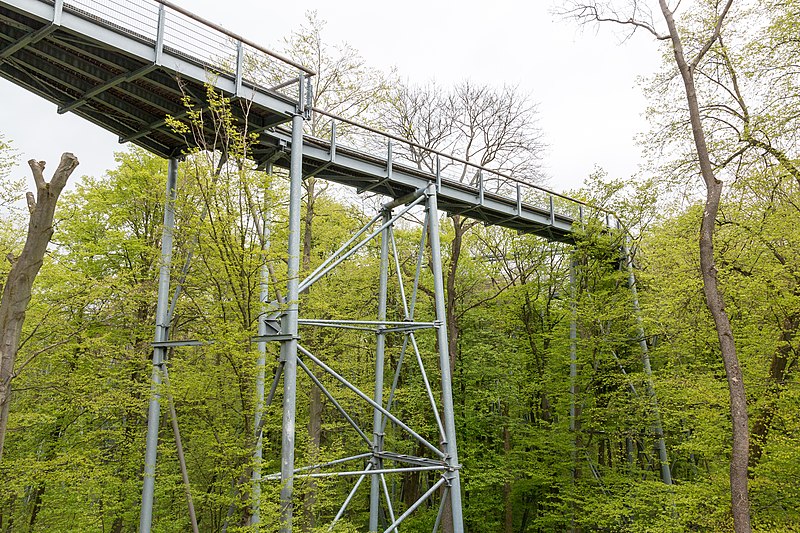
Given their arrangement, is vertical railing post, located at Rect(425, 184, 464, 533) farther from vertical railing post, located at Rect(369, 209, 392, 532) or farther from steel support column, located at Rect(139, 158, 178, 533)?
steel support column, located at Rect(139, 158, 178, 533)

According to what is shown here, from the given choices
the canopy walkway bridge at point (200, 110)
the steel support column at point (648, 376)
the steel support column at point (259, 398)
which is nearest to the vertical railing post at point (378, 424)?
the canopy walkway bridge at point (200, 110)

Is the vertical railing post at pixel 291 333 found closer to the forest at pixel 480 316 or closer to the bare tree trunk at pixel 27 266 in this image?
the forest at pixel 480 316

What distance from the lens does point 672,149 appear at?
11.9 meters

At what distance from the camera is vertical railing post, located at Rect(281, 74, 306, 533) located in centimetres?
729

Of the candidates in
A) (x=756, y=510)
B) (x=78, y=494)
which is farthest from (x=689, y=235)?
(x=78, y=494)

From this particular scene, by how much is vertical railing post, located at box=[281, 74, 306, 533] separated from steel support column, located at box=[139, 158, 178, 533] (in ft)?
6.05

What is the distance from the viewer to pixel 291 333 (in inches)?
307

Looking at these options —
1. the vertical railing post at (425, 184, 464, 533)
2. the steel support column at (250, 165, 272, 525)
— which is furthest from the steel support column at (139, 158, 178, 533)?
the vertical railing post at (425, 184, 464, 533)

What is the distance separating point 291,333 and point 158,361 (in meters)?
2.60

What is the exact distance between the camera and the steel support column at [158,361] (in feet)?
27.9

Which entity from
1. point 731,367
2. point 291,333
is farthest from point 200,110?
point 731,367

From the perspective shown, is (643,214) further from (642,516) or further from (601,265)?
(642,516)

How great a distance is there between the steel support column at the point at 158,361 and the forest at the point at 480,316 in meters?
0.27

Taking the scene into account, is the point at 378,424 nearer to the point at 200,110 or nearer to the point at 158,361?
the point at 158,361
